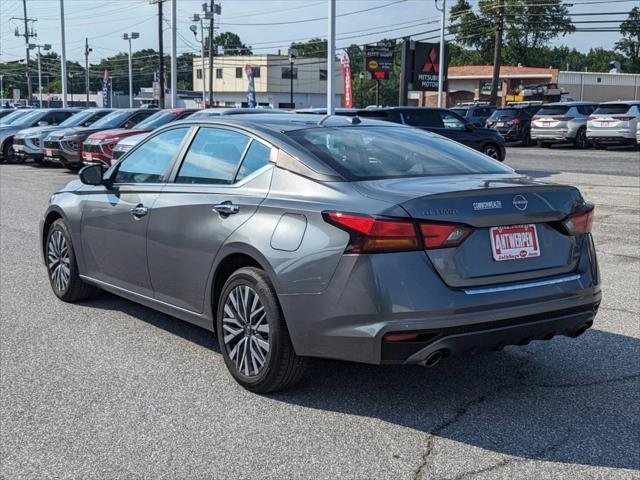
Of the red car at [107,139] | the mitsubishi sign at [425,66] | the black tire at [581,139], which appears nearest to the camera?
the red car at [107,139]

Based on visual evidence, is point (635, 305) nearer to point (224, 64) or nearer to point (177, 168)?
point (177, 168)

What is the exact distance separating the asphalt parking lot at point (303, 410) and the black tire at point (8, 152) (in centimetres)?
2105

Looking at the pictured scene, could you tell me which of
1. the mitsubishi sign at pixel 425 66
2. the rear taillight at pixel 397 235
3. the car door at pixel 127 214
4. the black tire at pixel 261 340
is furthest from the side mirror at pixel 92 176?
the mitsubishi sign at pixel 425 66

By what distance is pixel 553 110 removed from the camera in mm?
32469

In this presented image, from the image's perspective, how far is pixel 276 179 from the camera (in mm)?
4738

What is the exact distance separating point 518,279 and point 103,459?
2339 millimetres

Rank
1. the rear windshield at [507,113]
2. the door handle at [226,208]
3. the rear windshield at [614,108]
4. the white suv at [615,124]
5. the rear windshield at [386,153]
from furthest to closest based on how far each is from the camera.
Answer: the rear windshield at [507,113], the rear windshield at [614,108], the white suv at [615,124], the door handle at [226,208], the rear windshield at [386,153]

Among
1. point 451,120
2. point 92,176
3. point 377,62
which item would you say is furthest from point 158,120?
point 377,62

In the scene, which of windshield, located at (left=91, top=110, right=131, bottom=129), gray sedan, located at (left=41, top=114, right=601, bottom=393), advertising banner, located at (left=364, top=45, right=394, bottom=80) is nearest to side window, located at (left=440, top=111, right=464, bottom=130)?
windshield, located at (left=91, top=110, right=131, bottom=129)

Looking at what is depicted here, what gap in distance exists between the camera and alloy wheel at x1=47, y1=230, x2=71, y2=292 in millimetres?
6905

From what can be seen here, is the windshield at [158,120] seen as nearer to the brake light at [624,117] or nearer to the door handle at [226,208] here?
the door handle at [226,208]

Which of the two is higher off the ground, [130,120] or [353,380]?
[130,120]

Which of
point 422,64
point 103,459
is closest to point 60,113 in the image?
point 422,64

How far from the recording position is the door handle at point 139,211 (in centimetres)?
569
